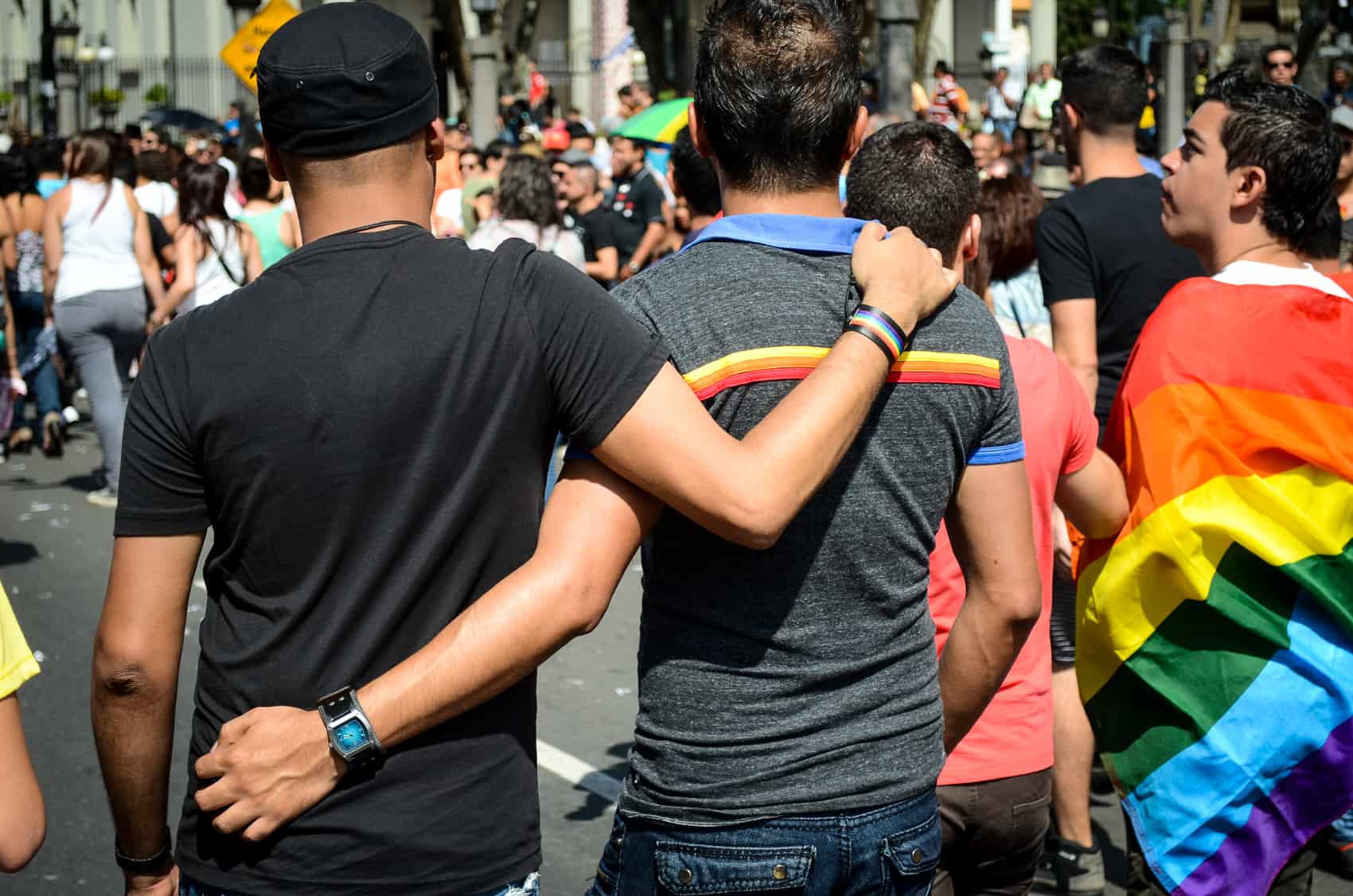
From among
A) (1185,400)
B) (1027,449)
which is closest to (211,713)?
(1027,449)

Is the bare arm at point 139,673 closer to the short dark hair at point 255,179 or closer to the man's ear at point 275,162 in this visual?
the man's ear at point 275,162

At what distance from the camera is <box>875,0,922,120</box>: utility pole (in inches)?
493

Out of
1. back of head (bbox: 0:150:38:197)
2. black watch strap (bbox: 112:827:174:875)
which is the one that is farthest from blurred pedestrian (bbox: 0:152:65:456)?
black watch strap (bbox: 112:827:174:875)

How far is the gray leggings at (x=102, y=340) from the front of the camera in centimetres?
1001

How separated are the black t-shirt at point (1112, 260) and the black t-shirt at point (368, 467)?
3.18 meters

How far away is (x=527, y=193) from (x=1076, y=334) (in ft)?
15.8

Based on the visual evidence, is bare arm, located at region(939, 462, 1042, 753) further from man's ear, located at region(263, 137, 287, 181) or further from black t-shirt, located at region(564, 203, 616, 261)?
black t-shirt, located at region(564, 203, 616, 261)

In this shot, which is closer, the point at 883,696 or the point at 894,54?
the point at 883,696

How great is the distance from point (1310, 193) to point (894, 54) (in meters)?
9.40

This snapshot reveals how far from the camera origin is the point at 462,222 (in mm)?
12773

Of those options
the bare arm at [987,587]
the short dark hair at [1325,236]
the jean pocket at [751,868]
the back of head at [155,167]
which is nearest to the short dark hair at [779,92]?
the bare arm at [987,587]

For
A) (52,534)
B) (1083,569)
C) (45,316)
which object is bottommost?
(52,534)

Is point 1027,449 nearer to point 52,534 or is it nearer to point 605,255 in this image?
point 52,534

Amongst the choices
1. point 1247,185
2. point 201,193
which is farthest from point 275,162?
point 201,193
